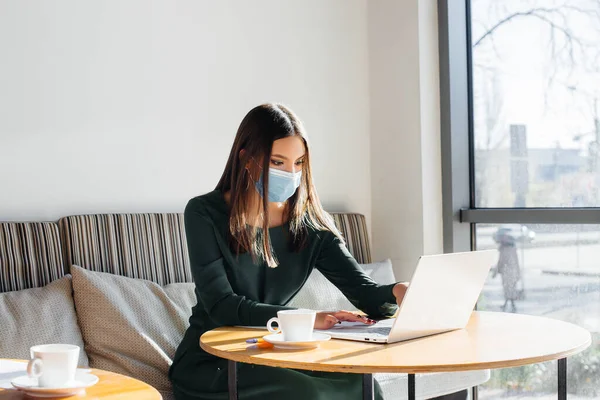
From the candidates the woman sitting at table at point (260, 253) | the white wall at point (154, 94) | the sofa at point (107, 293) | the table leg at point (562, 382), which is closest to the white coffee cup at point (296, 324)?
the woman sitting at table at point (260, 253)

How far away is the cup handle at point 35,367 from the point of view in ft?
3.35

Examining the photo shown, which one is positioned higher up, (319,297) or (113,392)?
(113,392)

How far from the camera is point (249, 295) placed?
1.85 meters

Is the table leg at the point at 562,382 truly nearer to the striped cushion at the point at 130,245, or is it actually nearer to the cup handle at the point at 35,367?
the cup handle at the point at 35,367

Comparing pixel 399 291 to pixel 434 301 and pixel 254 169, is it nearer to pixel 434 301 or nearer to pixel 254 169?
pixel 434 301

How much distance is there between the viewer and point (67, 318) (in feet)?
6.65

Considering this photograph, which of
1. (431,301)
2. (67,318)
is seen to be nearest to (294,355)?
(431,301)

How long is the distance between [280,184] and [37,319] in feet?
2.34

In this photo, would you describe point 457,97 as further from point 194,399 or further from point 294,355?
point 294,355

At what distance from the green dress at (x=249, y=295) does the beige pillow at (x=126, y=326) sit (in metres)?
0.14

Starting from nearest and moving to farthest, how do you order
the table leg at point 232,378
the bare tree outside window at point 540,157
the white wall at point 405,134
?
1. the table leg at point 232,378
2. the bare tree outside window at point 540,157
3. the white wall at point 405,134

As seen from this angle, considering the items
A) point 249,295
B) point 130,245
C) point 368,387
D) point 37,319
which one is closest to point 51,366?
point 368,387

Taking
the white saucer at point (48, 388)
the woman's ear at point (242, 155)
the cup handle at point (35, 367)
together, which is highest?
the woman's ear at point (242, 155)

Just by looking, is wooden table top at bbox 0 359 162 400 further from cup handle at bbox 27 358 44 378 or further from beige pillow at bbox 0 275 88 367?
beige pillow at bbox 0 275 88 367
